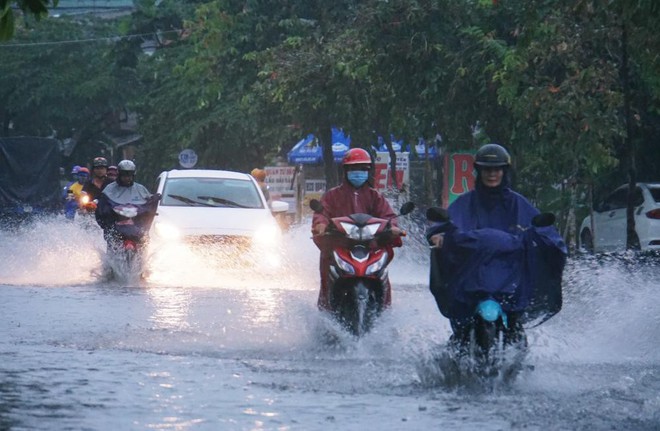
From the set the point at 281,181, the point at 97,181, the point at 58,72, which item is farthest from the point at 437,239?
the point at 58,72

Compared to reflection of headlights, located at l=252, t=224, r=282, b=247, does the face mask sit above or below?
above

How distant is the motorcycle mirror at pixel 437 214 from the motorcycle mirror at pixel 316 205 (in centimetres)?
231

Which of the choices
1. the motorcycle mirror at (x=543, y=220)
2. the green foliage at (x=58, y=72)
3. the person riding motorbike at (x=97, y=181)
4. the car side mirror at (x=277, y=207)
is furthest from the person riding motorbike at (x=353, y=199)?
the green foliage at (x=58, y=72)

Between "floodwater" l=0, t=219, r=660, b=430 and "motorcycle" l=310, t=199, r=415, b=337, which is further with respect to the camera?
"motorcycle" l=310, t=199, r=415, b=337

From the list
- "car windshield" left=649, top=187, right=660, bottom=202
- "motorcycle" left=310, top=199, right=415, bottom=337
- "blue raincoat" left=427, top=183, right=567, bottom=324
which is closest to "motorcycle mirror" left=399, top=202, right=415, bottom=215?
"motorcycle" left=310, top=199, right=415, bottom=337

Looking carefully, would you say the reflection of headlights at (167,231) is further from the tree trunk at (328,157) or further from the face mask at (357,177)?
the tree trunk at (328,157)

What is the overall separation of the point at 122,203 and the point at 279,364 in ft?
29.5

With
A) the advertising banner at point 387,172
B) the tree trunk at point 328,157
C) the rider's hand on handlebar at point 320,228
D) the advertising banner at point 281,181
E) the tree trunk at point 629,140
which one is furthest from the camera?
the advertising banner at point 281,181

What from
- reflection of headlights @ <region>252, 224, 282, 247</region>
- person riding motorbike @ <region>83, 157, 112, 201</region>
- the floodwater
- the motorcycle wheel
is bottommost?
the floodwater

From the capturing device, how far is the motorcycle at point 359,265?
35.5ft

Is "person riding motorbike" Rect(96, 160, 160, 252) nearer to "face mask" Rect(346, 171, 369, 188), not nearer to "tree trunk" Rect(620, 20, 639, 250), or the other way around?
"tree trunk" Rect(620, 20, 639, 250)

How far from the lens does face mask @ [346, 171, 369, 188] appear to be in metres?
11.5

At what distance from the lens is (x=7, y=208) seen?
40.6 m

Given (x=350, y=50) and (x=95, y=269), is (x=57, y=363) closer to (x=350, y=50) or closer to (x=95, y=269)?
(x=95, y=269)
